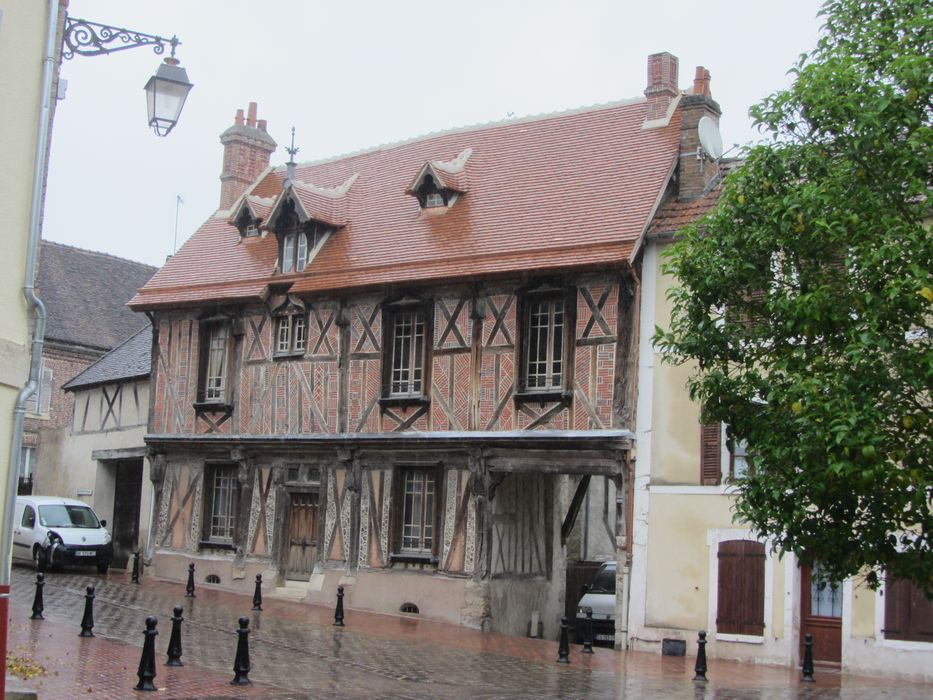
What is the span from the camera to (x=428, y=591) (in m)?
20.2

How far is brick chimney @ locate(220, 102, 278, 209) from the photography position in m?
27.0

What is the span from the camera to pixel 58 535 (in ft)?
76.1

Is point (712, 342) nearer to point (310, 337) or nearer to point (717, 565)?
point (717, 565)

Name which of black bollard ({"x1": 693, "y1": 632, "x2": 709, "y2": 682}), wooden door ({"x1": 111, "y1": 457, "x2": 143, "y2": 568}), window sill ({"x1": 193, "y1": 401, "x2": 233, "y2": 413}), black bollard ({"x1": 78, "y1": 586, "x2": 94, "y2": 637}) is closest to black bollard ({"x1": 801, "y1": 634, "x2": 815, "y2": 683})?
black bollard ({"x1": 693, "y1": 632, "x2": 709, "y2": 682})

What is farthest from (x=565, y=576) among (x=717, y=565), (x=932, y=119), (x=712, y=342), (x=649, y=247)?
(x=932, y=119)

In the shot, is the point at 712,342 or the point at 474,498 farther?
the point at 474,498

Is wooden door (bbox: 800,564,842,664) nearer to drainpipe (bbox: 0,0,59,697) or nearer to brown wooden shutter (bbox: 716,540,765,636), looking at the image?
brown wooden shutter (bbox: 716,540,765,636)

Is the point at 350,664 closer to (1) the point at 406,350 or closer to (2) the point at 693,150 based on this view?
(1) the point at 406,350

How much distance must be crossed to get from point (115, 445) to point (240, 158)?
700cm

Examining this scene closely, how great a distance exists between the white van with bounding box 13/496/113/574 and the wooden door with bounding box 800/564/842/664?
1358 centimetres

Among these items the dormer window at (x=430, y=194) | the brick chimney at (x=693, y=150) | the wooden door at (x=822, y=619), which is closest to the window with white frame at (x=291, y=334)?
the dormer window at (x=430, y=194)

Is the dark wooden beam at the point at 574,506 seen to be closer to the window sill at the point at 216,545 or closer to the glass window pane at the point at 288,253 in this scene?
the window sill at the point at 216,545

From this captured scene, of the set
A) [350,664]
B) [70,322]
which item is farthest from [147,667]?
[70,322]

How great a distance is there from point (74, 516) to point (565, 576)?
9.76 metres
